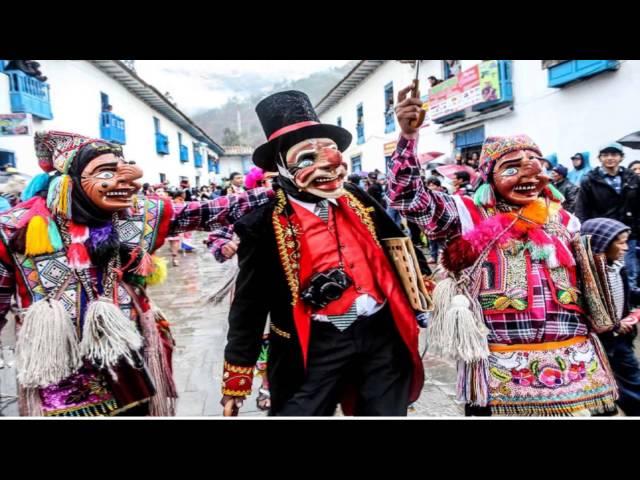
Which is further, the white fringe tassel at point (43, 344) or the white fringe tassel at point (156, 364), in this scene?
the white fringe tassel at point (156, 364)

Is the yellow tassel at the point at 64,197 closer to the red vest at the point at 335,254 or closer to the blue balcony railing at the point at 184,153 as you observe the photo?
the red vest at the point at 335,254

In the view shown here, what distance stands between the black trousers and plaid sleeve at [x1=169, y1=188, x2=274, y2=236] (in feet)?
2.34

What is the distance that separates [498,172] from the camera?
2.24 m

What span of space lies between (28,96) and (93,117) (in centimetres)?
251

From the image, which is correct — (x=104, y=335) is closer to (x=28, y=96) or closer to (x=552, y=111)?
(x=28, y=96)

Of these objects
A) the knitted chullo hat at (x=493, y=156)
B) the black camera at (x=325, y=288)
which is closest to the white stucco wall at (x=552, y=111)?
the knitted chullo hat at (x=493, y=156)

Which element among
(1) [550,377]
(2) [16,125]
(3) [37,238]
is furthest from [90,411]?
(2) [16,125]

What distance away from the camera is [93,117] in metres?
9.02

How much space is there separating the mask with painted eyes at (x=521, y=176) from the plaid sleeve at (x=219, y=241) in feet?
5.64

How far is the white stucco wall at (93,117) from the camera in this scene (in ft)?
22.3

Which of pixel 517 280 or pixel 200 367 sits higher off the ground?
pixel 517 280

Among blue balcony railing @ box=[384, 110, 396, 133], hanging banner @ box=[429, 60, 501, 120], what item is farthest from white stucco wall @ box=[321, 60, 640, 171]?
hanging banner @ box=[429, 60, 501, 120]

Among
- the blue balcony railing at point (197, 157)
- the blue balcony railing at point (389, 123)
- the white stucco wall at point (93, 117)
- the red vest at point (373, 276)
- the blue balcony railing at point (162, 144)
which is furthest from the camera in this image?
the blue balcony railing at point (197, 157)

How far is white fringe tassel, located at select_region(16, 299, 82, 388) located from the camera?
193cm
